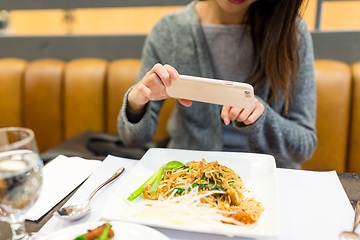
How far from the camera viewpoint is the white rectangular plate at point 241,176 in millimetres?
547

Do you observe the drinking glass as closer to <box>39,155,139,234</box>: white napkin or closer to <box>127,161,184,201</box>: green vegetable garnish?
<box>39,155,139,234</box>: white napkin

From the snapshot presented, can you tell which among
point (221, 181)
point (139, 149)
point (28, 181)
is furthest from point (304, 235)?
point (139, 149)

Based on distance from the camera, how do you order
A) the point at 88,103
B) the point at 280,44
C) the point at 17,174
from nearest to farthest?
the point at 17,174 < the point at 280,44 < the point at 88,103

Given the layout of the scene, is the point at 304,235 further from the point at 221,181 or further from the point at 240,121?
the point at 240,121

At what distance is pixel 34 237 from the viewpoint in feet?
1.88

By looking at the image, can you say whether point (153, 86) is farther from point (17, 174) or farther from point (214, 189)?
point (17, 174)

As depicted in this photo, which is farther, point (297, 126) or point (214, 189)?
point (297, 126)

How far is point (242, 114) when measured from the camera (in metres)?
0.91

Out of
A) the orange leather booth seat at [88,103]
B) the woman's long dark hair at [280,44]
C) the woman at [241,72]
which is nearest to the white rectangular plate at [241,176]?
the woman at [241,72]

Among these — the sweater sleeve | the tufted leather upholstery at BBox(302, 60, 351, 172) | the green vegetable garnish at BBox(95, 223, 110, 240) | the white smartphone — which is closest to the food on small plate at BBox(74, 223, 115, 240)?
the green vegetable garnish at BBox(95, 223, 110, 240)

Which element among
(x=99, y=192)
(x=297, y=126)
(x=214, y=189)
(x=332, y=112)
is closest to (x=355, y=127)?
(x=332, y=112)

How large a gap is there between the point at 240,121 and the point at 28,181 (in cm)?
65

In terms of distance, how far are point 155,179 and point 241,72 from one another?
726 millimetres

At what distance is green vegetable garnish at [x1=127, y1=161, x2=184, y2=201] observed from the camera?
70 cm
